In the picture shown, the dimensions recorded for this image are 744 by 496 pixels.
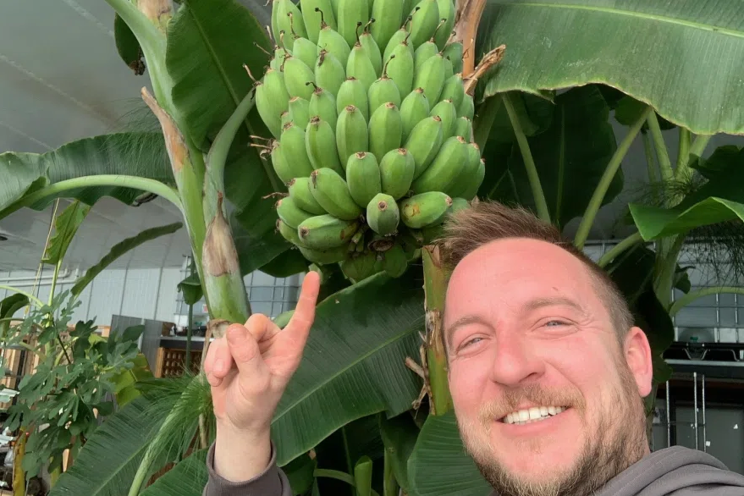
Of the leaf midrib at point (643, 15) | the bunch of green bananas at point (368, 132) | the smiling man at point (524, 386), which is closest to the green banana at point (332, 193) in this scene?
the bunch of green bananas at point (368, 132)

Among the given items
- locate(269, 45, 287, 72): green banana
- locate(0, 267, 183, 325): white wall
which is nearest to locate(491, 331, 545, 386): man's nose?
locate(269, 45, 287, 72): green banana

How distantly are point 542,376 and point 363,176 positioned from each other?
0.27 m

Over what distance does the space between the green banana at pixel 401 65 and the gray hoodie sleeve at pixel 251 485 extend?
0.44 meters

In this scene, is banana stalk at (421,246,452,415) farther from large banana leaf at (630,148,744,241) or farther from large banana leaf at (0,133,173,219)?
large banana leaf at (0,133,173,219)

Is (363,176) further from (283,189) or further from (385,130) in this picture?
(283,189)

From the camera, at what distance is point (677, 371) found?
2.91 m

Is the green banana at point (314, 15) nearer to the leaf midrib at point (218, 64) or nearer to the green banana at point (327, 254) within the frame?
the leaf midrib at point (218, 64)

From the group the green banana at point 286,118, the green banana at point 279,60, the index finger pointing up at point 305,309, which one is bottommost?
the index finger pointing up at point 305,309

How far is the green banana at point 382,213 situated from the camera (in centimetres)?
57

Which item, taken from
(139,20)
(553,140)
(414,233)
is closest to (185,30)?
(139,20)

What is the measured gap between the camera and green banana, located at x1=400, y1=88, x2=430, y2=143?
2.05 ft

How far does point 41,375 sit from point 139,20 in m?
0.81

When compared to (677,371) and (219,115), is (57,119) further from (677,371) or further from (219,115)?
(677,371)

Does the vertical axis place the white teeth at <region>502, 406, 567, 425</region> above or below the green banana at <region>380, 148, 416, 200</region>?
below
